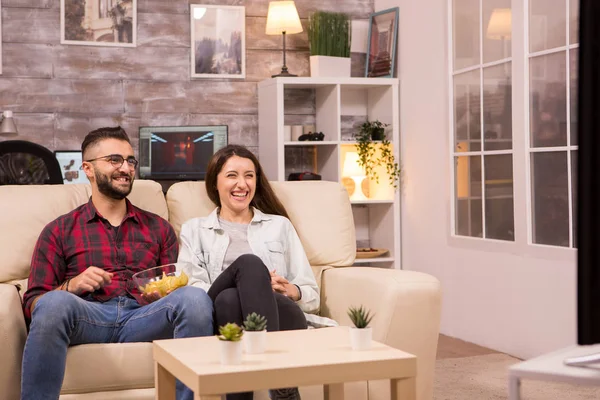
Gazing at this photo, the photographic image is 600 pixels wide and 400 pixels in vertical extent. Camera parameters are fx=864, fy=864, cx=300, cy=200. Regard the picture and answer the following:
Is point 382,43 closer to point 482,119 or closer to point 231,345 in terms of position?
point 482,119

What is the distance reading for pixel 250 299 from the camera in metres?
2.61

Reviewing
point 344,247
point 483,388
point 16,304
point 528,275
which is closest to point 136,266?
point 16,304

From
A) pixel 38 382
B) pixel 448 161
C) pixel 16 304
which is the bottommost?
pixel 38 382

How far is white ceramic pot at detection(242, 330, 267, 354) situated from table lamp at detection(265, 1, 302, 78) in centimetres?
335

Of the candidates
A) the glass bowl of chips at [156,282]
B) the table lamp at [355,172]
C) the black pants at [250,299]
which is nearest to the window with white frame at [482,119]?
the table lamp at [355,172]

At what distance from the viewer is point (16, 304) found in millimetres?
2646

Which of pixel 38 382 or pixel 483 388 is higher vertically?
pixel 38 382

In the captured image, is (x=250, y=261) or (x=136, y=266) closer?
(x=250, y=261)

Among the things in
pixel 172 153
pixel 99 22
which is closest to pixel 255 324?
pixel 172 153

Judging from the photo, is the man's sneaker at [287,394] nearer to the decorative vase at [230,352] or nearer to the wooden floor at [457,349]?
the decorative vase at [230,352]

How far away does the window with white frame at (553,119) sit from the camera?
12.7ft

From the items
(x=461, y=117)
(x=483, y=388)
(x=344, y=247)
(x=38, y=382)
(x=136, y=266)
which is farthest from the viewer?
(x=461, y=117)

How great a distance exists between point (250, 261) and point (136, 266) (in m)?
0.49

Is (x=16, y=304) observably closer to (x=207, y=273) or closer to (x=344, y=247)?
(x=207, y=273)
